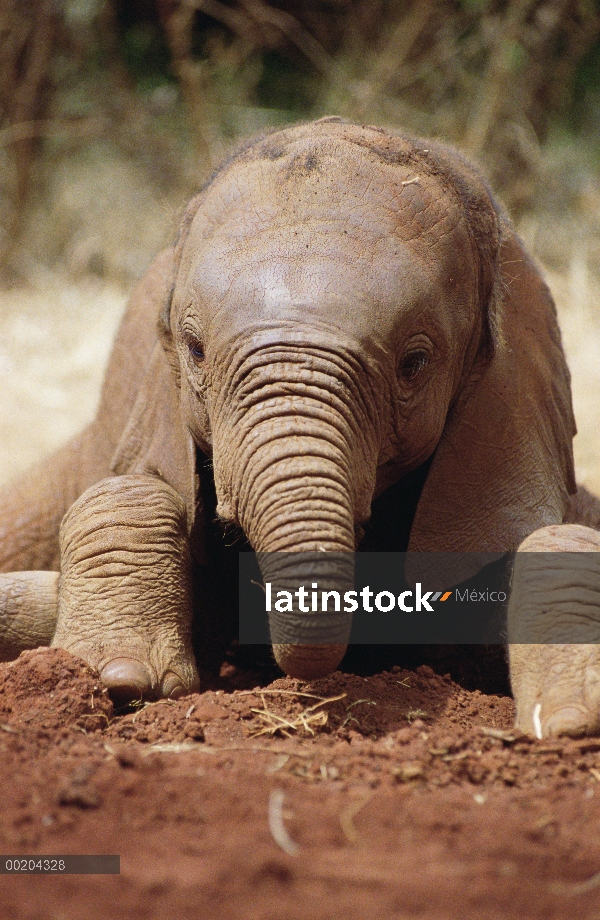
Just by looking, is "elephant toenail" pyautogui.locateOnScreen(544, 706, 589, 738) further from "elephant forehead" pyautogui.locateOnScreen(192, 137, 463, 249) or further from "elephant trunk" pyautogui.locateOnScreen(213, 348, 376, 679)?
"elephant forehead" pyautogui.locateOnScreen(192, 137, 463, 249)

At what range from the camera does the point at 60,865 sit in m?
2.59

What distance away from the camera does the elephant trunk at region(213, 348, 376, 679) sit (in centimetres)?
356

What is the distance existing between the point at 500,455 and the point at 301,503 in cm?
138

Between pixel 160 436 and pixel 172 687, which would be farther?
pixel 160 436

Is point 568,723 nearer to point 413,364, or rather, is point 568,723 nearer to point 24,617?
point 413,364

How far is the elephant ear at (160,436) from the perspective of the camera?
15.8 ft

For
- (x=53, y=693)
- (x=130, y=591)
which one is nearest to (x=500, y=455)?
(x=130, y=591)

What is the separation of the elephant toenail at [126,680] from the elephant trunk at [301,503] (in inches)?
25.7

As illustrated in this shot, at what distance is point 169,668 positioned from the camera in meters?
4.33

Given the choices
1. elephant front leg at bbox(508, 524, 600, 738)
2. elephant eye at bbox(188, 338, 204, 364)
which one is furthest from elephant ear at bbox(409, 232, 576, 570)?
elephant eye at bbox(188, 338, 204, 364)

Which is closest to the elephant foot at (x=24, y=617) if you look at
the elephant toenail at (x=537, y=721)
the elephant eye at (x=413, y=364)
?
Result: the elephant eye at (x=413, y=364)

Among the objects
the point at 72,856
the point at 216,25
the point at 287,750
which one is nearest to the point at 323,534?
the point at 287,750

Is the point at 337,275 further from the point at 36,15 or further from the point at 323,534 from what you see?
the point at 36,15

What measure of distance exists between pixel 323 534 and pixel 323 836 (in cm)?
106
